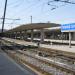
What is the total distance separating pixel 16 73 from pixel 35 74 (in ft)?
3.47

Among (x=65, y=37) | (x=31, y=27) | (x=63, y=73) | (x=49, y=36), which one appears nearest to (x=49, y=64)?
(x=63, y=73)

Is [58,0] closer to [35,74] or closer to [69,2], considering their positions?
[69,2]

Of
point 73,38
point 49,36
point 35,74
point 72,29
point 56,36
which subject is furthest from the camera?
point 49,36

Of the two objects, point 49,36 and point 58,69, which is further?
point 49,36

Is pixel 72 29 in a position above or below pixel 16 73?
above

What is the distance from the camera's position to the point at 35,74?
13.7m

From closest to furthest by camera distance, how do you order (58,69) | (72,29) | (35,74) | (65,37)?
(35,74) < (58,69) < (72,29) < (65,37)

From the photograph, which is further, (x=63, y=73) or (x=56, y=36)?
(x=56, y=36)

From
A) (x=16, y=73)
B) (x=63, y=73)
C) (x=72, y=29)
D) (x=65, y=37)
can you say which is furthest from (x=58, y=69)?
(x=65, y=37)

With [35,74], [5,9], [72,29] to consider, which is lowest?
[35,74]

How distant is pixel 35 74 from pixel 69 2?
1280 centimetres

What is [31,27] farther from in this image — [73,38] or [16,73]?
[16,73]

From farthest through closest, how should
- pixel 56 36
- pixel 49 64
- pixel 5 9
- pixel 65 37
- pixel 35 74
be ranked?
pixel 56 36 < pixel 65 37 < pixel 5 9 < pixel 49 64 < pixel 35 74

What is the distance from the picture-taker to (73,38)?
88.1 meters
